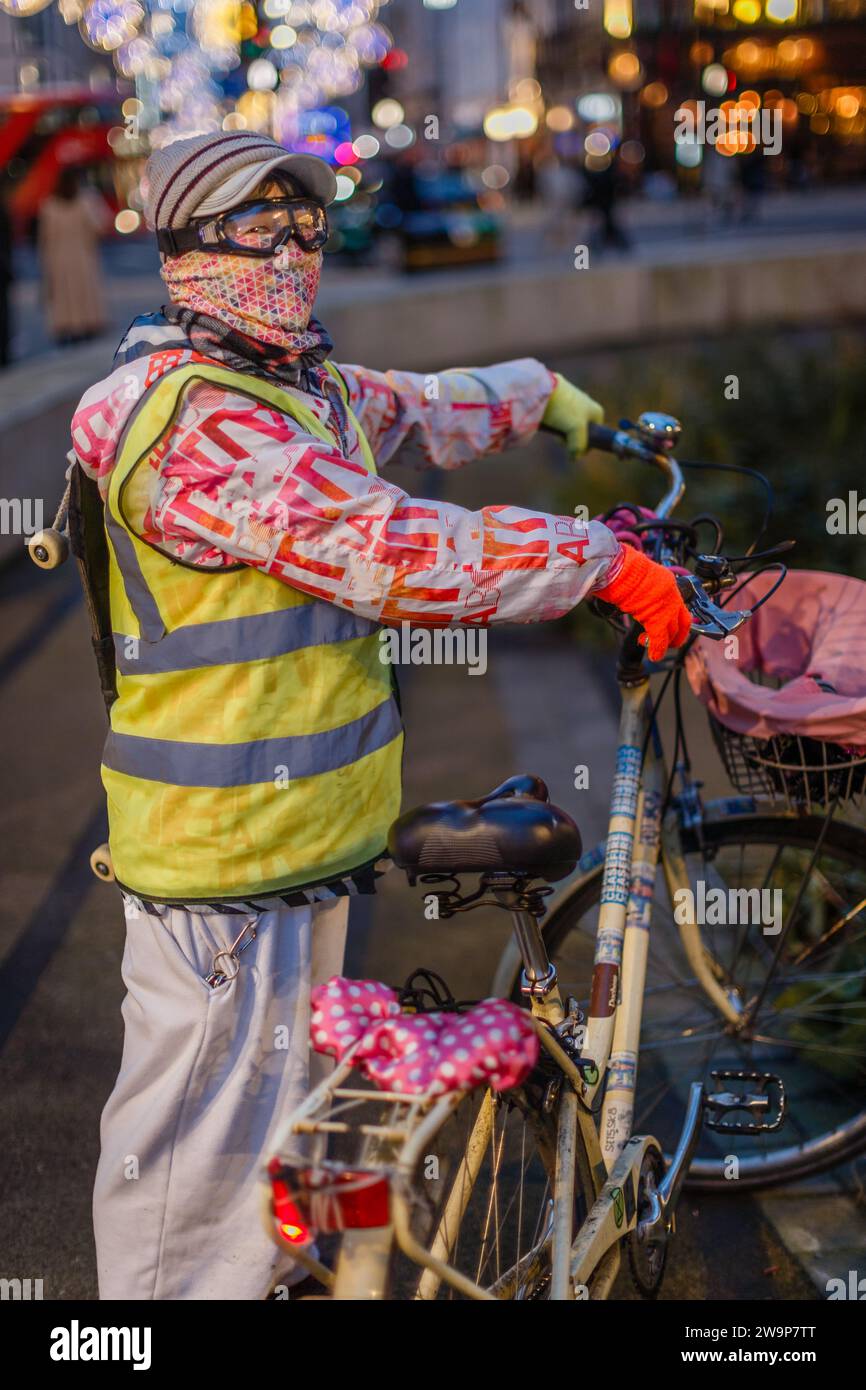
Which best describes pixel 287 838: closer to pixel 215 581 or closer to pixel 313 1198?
pixel 215 581

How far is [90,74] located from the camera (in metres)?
59.8

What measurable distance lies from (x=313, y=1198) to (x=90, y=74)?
6478cm

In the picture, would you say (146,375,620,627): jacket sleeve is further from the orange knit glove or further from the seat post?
the seat post

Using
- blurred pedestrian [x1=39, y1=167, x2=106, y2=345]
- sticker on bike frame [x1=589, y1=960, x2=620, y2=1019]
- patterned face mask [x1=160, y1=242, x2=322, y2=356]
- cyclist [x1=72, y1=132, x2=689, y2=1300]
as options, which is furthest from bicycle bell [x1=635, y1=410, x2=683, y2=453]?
blurred pedestrian [x1=39, y1=167, x2=106, y2=345]

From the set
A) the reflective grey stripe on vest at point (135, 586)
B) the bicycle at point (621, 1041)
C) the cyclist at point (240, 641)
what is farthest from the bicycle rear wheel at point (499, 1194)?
the reflective grey stripe on vest at point (135, 586)

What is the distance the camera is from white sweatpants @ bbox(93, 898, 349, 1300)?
2.46 m

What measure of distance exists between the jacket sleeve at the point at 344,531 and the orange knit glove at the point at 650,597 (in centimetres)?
4

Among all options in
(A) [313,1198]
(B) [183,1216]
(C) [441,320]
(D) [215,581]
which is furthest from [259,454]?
(C) [441,320]

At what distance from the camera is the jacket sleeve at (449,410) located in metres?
2.93

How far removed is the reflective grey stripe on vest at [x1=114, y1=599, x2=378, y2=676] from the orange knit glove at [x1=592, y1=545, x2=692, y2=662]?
0.45 m

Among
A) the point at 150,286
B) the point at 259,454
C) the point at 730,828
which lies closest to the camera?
the point at 259,454

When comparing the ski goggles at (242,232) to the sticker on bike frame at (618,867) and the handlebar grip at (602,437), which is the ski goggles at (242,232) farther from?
the sticker on bike frame at (618,867)
